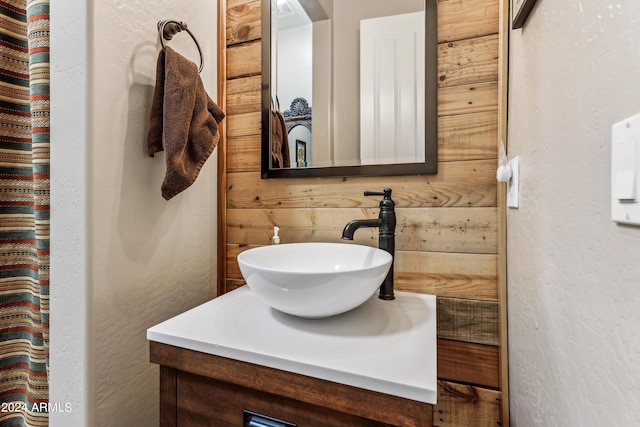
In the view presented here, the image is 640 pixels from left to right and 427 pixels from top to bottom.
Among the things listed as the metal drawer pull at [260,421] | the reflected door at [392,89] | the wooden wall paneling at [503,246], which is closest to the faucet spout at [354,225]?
the reflected door at [392,89]

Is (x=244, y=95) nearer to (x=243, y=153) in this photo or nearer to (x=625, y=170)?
(x=243, y=153)

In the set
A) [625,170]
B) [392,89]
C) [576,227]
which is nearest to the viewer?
[625,170]

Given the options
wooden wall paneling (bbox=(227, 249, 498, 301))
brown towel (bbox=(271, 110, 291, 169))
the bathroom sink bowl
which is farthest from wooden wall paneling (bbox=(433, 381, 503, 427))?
brown towel (bbox=(271, 110, 291, 169))

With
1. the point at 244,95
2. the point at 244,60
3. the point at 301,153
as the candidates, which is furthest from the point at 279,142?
the point at 244,60

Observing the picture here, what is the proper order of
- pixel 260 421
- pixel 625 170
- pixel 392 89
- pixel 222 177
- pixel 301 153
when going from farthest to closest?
pixel 222 177
pixel 301 153
pixel 392 89
pixel 260 421
pixel 625 170

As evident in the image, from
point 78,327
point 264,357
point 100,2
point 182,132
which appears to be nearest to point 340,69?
point 182,132

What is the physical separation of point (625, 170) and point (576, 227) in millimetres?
161

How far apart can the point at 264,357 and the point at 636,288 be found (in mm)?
559

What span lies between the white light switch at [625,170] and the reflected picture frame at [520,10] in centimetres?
47

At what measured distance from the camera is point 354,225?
2.97ft

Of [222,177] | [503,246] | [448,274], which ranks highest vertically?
[222,177]

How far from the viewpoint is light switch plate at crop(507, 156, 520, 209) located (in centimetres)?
76

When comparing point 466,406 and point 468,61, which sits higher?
point 468,61

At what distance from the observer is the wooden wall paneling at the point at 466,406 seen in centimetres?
94
